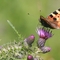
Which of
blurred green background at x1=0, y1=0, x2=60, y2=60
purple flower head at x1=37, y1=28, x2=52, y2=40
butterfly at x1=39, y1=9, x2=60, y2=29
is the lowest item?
purple flower head at x1=37, y1=28, x2=52, y2=40

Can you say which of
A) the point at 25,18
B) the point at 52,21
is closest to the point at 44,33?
the point at 52,21

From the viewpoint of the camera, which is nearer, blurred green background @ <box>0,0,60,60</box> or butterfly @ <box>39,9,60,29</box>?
butterfly @ <box>39,9,60,29</box>

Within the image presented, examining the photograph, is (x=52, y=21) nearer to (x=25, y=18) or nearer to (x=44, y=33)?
(x=44, y=33)

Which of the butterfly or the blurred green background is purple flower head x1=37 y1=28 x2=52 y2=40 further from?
the blurred green background

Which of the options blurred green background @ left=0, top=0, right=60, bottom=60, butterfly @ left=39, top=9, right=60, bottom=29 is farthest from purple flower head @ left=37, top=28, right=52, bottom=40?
blurred green background @ left=0, top=0, right=60, bottom=60

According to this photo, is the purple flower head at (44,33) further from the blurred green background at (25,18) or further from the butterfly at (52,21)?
the blurred green background at (25,18)

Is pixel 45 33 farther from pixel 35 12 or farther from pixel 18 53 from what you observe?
pixel 35 12
